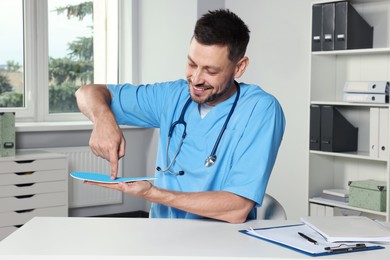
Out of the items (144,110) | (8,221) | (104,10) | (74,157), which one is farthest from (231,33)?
(104,10)

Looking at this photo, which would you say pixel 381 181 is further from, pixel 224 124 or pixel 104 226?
pixel 104 226

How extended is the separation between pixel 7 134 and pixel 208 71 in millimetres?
2716

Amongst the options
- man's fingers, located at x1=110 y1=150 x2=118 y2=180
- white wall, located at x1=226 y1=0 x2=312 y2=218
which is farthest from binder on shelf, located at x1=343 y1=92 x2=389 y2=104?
man's fingers, located at x1=110 y1=150 x2=118 y2=180

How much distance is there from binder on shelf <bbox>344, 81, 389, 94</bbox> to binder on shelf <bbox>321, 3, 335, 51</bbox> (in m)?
0.26

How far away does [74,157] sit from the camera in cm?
504

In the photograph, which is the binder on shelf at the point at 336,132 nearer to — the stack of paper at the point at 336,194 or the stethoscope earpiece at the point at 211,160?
the stack of paper at the point at 336,194

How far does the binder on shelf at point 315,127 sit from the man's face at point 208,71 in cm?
209

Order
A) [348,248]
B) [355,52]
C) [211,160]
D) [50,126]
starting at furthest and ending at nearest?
[50,126]
[355,52]
[211,160]
[348,248]

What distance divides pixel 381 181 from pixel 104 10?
2861mm

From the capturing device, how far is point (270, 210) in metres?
2.22

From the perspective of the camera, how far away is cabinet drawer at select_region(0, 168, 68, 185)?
431cm

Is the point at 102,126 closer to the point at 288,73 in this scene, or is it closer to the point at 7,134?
the point at 7,134

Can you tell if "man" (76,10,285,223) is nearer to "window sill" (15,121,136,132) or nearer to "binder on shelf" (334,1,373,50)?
"binder on shelf" (334,1,373,50)

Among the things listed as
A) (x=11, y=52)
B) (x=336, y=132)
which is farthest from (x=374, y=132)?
(x=11, y=52)
